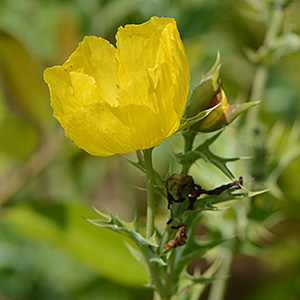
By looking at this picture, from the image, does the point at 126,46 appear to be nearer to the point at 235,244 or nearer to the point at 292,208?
the point at 235,244

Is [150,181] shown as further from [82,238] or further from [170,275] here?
[82,238]

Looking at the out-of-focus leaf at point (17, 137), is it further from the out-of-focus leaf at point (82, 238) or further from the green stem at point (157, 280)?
the green stem at point (157, 280)

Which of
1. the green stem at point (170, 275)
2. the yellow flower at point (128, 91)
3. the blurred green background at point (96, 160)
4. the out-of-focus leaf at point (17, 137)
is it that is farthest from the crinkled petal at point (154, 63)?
the out-of-focus leaf at point (17, 137)

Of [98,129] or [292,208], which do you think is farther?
[292,208]

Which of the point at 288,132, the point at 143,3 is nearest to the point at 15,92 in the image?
the point at 143,3

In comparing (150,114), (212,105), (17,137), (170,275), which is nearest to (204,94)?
(212,105)

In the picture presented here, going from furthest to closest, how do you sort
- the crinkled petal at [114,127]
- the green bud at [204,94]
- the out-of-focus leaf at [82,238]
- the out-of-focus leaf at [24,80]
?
1. the out-of-focus leaf at [24,80]
2. the out-of-focus leaf at [82,238]
3. the green bud at [204,94]
4. the crinkled petal at [114,127]

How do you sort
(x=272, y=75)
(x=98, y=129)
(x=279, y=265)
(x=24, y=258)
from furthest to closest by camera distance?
(x=272, y=75), (x=24, y=258), (x=279, y=265), (x=98, y=129)
